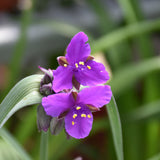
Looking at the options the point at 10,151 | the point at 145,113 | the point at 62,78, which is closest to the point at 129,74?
the point at 145,113

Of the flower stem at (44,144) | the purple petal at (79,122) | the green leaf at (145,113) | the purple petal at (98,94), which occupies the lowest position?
the green leaf at (145,113)

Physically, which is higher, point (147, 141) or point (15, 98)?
point (15, 98)

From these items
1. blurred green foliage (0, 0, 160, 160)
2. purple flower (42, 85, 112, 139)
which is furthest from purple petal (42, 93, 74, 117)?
blurred green foliage (0, 0, 160, 160)

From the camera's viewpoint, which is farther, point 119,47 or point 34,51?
point 34,51

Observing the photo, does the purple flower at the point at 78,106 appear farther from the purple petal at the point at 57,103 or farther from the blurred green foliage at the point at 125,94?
the blurred green foliage at the point at 125,94

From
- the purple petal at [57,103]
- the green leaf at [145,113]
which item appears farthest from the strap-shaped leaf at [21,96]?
the green leaf at [145,113]

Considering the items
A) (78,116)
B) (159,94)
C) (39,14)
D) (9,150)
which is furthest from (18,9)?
(78,116)

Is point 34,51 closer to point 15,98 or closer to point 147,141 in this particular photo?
point 147,141

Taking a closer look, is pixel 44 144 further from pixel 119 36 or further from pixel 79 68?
pixel 119 36
